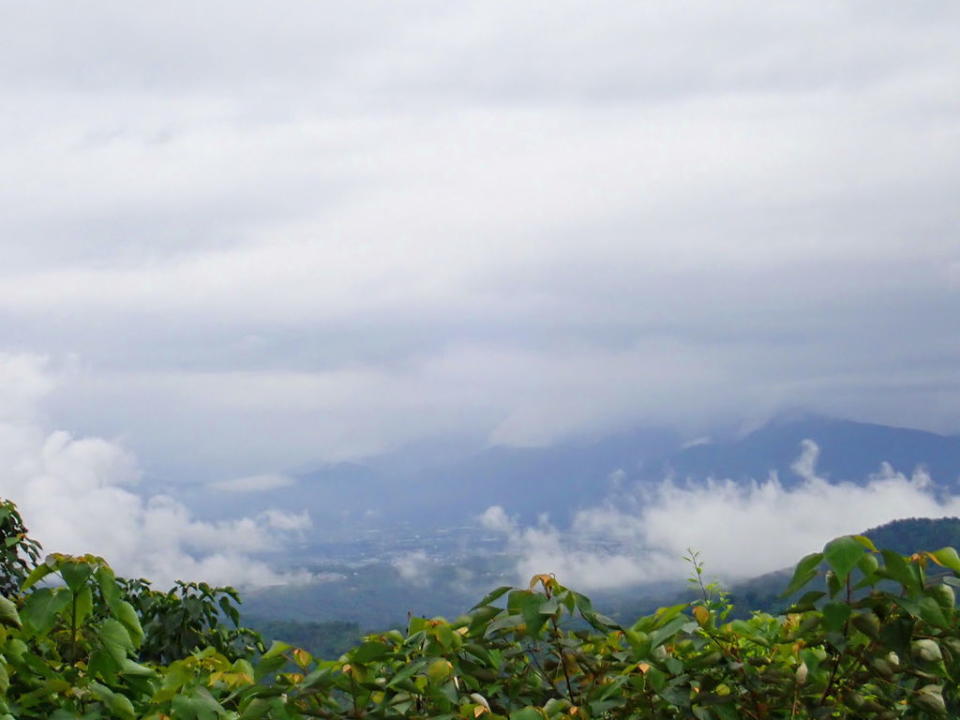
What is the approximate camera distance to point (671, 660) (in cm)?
358

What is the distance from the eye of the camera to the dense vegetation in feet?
11.0

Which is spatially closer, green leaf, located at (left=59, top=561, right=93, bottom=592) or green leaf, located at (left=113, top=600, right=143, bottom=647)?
green leaf, located at (left=59, top=561, right=93, bottom=592)

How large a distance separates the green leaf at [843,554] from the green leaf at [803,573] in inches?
3.2

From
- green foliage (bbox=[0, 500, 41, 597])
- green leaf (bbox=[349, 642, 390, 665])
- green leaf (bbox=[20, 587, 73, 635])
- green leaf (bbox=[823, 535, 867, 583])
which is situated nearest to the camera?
green leaf (bbox=[823, 535, 867, 583])

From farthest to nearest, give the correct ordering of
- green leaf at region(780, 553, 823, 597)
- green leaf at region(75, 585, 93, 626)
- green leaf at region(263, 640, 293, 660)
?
green leaf at region(75, 585, 93, 626), green leaf at region(263, 640, 293, 660), green leaf at region(780, 553, 823, 597)

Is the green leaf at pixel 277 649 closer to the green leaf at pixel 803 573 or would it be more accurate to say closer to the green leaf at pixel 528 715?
the green leaf at pixel 528 715

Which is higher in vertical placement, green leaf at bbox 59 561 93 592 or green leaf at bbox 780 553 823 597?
green leaf at bbox 59 561 93 592

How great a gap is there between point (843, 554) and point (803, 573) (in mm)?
198

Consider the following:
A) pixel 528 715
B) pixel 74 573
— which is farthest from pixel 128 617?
pixel 528 715

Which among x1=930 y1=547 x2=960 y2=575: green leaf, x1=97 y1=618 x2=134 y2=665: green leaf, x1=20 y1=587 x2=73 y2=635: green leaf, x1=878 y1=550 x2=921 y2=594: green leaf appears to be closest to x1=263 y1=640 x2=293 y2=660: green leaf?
x1=97 y1=618 x2=134 y2=665: green leaf

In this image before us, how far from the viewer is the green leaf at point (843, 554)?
10.3ft

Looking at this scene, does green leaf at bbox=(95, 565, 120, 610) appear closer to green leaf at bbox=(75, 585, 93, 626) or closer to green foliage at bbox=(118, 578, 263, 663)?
green leaf at bbox=(75, 585, 93, 626)

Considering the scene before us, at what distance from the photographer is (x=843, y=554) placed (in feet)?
10.3

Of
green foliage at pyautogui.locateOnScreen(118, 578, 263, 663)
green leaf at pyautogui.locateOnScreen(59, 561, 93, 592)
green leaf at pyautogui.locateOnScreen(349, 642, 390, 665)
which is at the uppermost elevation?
green leaf at pyautogui.locateOnScreen(59, 561, 93, 592)
